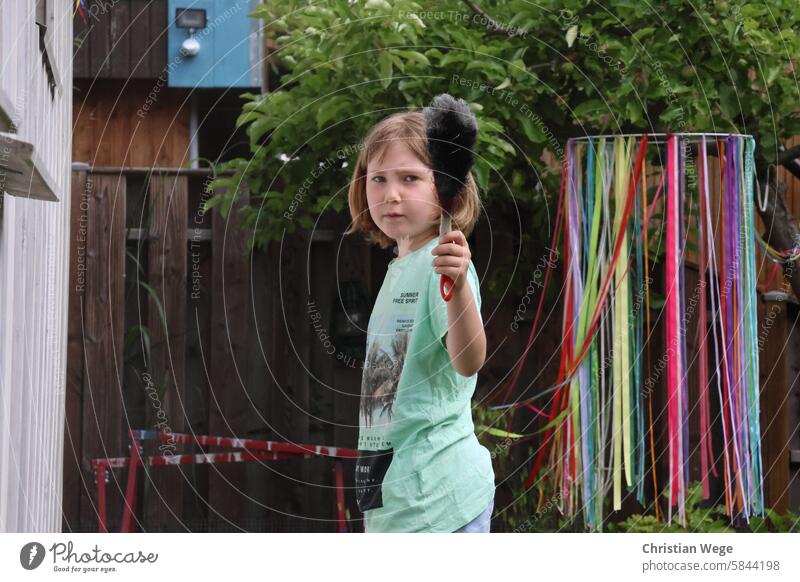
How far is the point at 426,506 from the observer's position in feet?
5.51

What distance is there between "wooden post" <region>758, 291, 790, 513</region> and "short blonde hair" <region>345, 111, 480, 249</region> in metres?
0.81

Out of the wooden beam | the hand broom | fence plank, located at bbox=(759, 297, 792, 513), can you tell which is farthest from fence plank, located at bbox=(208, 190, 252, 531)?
fence plank, located at bbox=(759, 297, 792, 513)

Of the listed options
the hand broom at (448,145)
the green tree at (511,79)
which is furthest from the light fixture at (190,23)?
the hand broom at (448,145)

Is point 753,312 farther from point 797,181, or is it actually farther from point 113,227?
point 113,227

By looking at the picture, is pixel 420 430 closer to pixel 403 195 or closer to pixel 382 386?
pixel 382 386

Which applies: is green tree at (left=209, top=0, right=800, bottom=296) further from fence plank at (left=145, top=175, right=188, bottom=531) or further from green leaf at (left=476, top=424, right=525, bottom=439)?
green leaf at (left=476, top=424, right=525, bottom=439)

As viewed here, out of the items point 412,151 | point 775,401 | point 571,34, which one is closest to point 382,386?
point 412,151

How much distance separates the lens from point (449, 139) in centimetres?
167

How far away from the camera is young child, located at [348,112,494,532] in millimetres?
1651

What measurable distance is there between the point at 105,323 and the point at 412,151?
94 cm

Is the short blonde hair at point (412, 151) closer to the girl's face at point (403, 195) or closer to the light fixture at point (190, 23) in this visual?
the girl's face at point (403, 195)

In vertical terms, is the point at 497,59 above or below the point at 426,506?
above
